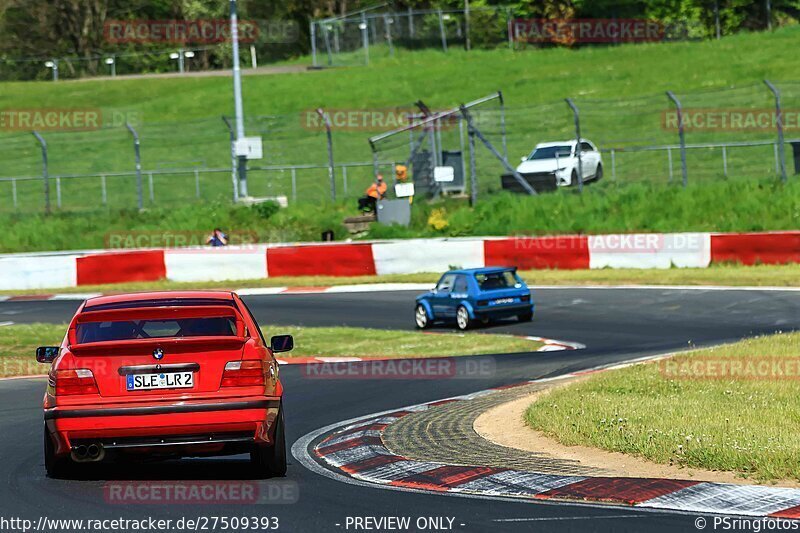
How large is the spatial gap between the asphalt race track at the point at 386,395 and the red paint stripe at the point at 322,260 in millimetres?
2994

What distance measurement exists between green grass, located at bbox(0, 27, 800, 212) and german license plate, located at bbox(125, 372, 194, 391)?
30.0 meters

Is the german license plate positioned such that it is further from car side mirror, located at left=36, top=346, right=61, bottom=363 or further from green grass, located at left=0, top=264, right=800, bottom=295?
green grass, located at left=0, top=264, right=800, bottom=295

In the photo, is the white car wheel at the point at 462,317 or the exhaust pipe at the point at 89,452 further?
the white car wheel at the point at 462,317

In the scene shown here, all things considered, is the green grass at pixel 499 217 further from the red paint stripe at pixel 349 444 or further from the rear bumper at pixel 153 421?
the rear bumper at pixel 153 421

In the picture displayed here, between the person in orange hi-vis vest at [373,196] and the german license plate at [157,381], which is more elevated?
the person in orange hi-vis vest at [373,196]

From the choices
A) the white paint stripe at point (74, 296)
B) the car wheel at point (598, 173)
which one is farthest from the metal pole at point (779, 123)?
the white paint stripe at point (74, 296)

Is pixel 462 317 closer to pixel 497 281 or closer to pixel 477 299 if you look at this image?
pixel 477 299

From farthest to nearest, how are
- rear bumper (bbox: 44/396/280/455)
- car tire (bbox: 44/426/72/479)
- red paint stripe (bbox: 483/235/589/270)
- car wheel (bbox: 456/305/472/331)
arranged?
red paint stripe (bbox: 483/235/589/270) < car wheel (bbox: 456/305/472/331) < car tire (bbox: 44/426/72/479) < rear bumper (bbox: 44/396/280/455)

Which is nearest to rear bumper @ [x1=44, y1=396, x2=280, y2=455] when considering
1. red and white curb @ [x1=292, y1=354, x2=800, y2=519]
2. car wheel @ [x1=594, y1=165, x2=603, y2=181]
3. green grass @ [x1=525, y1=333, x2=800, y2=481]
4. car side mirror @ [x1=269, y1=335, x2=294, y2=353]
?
red and white curb @ [x1=292, y1=354, x2=800, y2=519]

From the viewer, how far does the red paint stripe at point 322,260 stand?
A: 31.5m

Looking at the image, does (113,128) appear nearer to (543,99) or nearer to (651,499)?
(543,99)

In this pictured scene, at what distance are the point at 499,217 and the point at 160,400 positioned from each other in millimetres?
26221

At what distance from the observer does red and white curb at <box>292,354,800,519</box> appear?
7535 mm

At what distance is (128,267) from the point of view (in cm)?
3184
